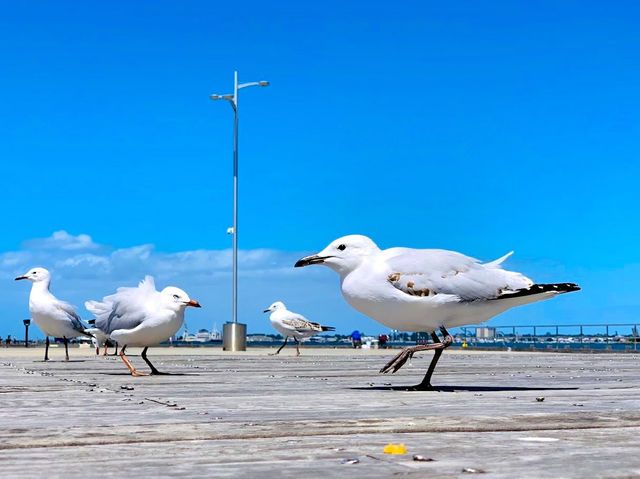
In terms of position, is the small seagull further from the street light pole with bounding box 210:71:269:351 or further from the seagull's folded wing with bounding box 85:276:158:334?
the street light pole with bounding box 210:71:269:351

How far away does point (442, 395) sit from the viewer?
6.26 meters

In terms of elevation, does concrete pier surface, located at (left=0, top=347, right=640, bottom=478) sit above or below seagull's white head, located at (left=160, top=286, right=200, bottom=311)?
below

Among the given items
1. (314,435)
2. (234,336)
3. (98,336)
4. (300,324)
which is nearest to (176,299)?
(314,435)

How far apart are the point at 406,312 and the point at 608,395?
5.75ft

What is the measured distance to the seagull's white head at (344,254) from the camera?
7.63 meters

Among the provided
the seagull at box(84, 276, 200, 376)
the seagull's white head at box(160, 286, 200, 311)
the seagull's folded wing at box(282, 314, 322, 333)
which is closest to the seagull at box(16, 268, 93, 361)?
the seagull at box(84, 276, 200, 376)

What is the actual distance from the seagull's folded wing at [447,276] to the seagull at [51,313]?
37.6ft

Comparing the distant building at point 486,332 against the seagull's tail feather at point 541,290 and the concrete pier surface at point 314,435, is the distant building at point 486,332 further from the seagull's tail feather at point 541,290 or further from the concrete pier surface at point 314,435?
the concrete pier surface at point 314,435

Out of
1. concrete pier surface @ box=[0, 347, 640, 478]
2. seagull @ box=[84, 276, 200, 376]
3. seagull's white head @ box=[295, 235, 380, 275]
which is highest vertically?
seagull's white head @ box=[295, 235, 380, 275]

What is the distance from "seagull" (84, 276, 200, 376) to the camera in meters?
10.3

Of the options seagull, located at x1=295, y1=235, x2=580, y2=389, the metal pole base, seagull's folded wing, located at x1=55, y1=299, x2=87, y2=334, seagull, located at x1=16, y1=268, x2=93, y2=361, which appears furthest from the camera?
the metal pole base

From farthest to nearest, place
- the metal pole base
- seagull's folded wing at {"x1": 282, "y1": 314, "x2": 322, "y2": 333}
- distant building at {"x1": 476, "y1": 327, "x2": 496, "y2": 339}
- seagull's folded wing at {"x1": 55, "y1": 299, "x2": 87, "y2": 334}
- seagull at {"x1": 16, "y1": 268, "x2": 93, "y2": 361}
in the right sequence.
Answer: distant building at {"x1": 476, "y1": 327, "x2": 496, "y2": 339} < the metal pole base < seagull's folded wing at {"x1": 282, "y1": 314, "x2": 322, "y2": 333} < seagull's folded wing at {"x1": 55, "y1": 299, "x2": 87, "y2": 334} < seagull at {"x1": 16, "y1": 268, "x2": 93, "y2": 361}

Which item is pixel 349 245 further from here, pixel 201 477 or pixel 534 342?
pixel 534 342

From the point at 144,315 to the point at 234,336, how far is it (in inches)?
808
